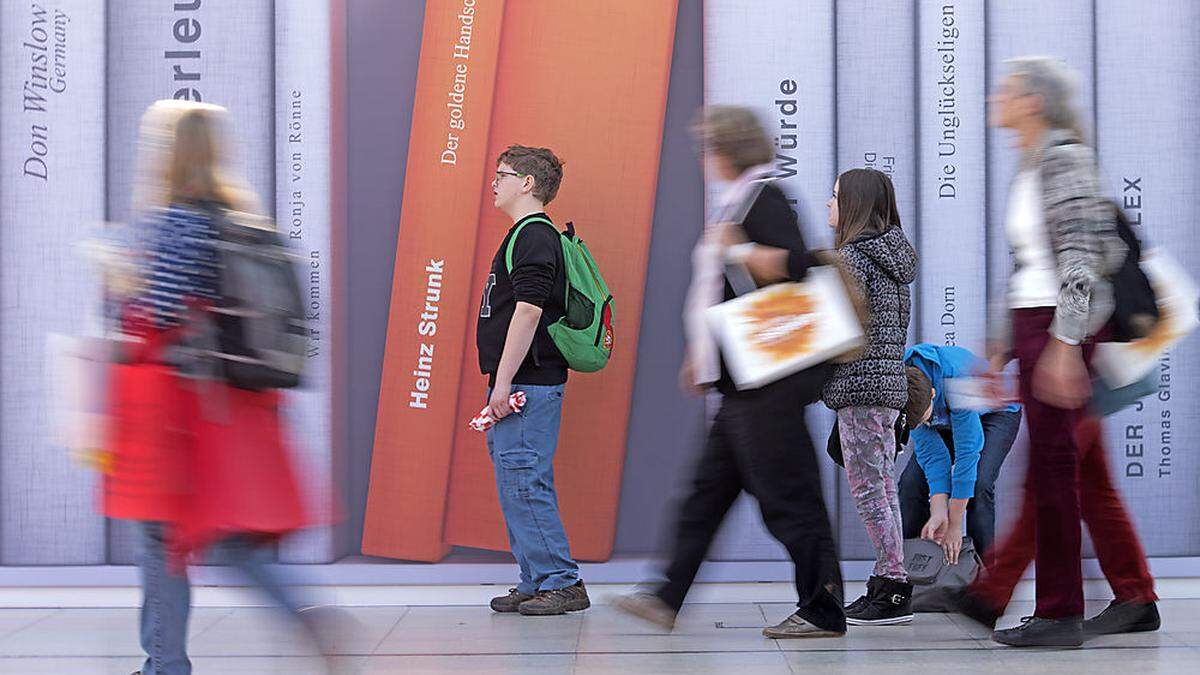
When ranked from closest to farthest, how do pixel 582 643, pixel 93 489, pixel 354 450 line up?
pixel 582 643 → pixel 93 489 → pixel 354 450

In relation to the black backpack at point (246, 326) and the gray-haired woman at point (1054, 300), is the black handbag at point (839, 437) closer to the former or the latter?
the gray-haired woman at point (1054, 300)

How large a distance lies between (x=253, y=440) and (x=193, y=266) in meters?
0.36

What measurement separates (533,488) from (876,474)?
1.01m

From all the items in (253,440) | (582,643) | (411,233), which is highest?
(411,233)

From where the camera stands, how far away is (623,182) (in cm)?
Answer: 461

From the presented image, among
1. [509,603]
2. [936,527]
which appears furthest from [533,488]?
[936,527]

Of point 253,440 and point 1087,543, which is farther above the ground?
point 253,440

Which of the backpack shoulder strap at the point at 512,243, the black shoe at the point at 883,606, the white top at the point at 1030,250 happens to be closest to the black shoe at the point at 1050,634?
the black shoe at the point at 883,606

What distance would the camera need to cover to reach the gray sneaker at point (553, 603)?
414cm

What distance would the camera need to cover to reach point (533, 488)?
4.18 m

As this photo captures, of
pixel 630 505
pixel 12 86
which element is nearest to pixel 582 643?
pixel 630 505

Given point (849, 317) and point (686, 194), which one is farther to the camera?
point (686, 194)

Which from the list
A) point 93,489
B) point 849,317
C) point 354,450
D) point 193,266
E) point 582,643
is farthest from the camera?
point 354,450

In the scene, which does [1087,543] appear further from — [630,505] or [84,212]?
[84,212]
